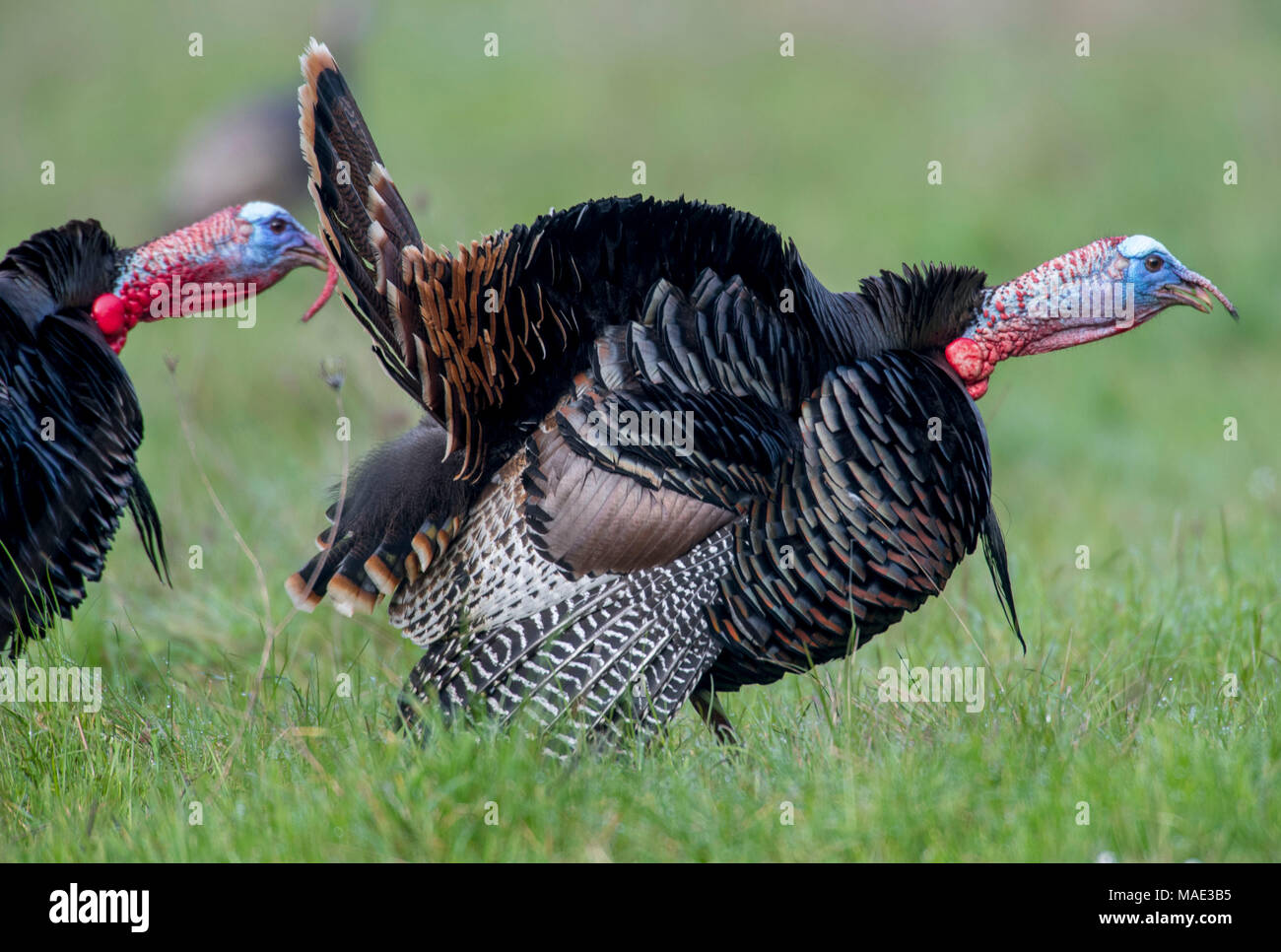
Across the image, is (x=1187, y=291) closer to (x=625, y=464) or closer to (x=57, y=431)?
(x=625, y=464)

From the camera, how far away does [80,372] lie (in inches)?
154

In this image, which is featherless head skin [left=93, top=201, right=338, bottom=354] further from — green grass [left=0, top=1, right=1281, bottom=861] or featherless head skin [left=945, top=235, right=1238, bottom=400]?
featherless head skin [left=945, top=235, right=1238, bottom=400]

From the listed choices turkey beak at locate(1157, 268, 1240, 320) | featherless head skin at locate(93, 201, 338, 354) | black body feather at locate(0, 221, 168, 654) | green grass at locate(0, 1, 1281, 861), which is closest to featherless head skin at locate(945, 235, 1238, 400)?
turkey beak at locate(1157, 268, 1240, 320)

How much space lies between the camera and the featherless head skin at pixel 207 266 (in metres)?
4.11

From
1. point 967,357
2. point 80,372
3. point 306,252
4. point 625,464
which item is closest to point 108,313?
point 80,372

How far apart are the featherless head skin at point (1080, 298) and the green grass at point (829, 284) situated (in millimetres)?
711

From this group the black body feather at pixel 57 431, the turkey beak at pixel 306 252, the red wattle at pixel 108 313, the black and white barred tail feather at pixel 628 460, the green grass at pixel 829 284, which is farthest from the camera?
the turkey beak at pixel 306 252

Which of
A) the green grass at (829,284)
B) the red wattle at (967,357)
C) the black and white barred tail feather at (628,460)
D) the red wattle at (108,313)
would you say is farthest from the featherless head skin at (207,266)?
the red wattle at (967,357)

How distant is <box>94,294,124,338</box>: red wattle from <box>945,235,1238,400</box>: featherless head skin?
2.37m

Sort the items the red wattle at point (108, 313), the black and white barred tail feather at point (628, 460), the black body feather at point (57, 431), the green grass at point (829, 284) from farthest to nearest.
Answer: the red wattle at point (108, 313) < the black body feather at point (57, 431) < the black and white barred tail feather at point (628, 460) < the green grass at point (829, 284)

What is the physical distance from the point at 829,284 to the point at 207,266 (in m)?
6.17

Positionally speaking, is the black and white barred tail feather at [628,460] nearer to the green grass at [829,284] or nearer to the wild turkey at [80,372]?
the green grass at [829,284]

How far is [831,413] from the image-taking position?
11.3ft
